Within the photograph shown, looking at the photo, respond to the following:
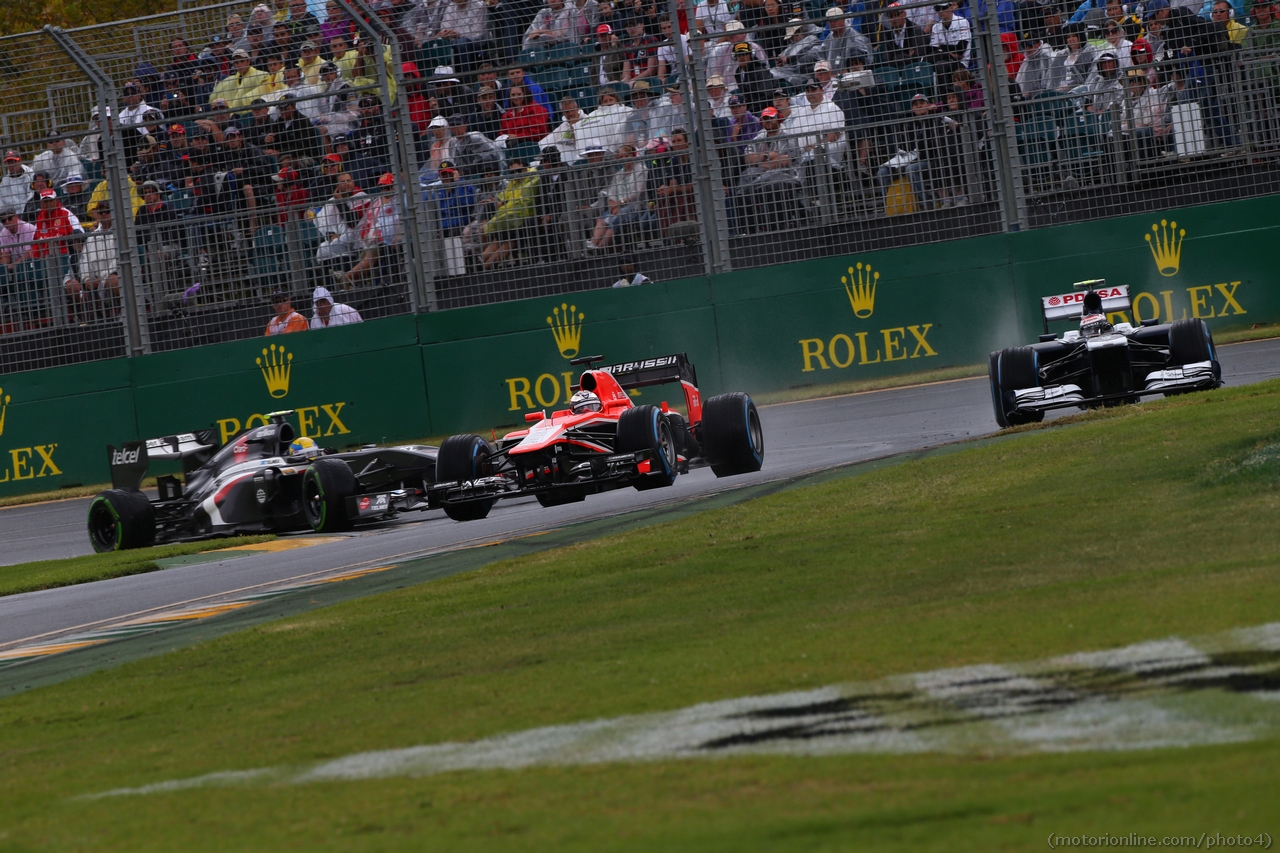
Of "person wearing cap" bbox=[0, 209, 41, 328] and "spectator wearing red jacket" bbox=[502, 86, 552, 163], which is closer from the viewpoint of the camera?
"spectator wearing red jacket" bbox=[502, 86, 552, 163]

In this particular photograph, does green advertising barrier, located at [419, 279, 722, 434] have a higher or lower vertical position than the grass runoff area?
higher

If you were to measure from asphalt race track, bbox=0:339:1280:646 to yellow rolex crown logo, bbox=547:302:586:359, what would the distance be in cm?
253

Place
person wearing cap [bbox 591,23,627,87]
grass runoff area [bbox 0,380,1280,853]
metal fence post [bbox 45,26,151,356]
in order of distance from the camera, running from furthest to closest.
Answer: metal fence post [bbox 45,26,151,356]
person wearing cap [bbox 591,23,627,87]
grass runoff area [bbox 0,380,1280,853]

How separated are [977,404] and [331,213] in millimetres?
8156

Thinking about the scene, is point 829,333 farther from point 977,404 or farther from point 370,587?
point 370,587

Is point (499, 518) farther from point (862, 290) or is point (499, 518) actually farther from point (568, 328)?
point (862, 290)

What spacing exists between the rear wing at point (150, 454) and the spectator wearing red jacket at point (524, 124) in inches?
218

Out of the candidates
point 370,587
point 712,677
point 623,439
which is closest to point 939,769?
point 712,677

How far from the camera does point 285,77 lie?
61.3 ft

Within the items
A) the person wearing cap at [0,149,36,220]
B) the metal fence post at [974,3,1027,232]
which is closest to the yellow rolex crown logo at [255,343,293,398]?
the person wearing cap at [0,149,36,220]

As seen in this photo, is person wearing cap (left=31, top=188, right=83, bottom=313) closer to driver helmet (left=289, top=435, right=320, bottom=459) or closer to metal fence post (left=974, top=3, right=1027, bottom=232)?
driver helmet (left=289, top=435, right=320, bottom=459)

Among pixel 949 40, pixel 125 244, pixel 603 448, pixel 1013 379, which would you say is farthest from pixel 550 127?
pixel 1013 379

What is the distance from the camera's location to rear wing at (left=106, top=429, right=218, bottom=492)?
539 inches

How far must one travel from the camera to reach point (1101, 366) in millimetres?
11914
